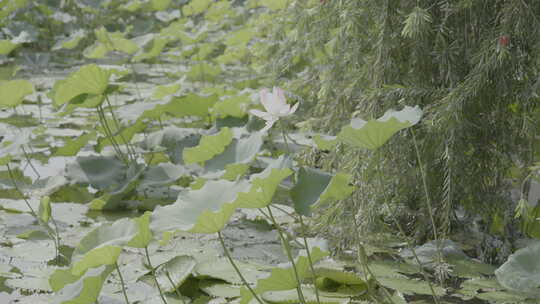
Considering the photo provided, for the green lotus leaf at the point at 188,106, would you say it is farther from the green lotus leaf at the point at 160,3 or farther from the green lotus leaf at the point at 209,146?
the green lotus leaf at the point at 160,3

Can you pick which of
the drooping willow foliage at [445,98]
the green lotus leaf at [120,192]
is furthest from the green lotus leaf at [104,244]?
the green lotus leaf at [120,192]

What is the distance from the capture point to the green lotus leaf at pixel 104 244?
1.20 m

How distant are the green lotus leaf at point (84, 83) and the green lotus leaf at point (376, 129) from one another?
1.13m

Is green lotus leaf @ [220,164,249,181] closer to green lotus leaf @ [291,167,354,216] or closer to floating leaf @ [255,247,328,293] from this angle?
green lotus leaf @ [291,167,354,216]

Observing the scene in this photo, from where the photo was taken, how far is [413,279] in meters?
1.65

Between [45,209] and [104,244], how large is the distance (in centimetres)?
55

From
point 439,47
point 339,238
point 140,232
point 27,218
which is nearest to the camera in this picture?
point 140,232

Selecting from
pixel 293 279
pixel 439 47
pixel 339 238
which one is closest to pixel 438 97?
pixel 439 47

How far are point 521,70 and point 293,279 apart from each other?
776 mm

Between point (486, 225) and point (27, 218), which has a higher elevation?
point (486, 225)

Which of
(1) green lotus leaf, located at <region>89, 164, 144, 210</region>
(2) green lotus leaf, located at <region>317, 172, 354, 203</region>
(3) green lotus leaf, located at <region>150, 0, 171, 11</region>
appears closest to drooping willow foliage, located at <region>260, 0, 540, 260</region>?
(2) green lotus leaf, located at <region>317, 172, 354, 203</region>

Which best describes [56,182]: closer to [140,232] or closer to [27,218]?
[27,218]

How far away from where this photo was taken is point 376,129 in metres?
1.19

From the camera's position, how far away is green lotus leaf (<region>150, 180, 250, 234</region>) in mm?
1151
